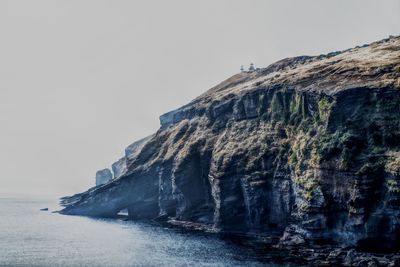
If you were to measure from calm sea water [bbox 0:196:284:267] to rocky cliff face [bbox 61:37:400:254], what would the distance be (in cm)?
1698

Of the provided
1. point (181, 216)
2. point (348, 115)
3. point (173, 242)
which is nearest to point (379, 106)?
point (348, 115)

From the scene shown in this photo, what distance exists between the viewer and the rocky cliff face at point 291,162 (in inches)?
3543

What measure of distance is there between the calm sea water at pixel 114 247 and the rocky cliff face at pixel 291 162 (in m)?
17.0

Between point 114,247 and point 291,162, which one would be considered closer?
point 114,247

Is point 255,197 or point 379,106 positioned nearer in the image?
point 379,106

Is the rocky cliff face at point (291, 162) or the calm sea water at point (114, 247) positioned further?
the rocky cliff face at point (291, 162)

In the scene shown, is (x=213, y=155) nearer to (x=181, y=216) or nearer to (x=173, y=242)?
(x=181, y=216)

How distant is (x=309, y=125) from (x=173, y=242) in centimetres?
4776

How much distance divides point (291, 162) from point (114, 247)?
5076cm

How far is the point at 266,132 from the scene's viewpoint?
13175cm

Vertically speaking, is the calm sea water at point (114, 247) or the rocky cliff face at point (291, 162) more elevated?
the rocky cliff face at point (291, 162)

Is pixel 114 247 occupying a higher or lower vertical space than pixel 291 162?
lower

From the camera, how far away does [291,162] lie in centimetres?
11325

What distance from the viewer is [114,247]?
98125mm
